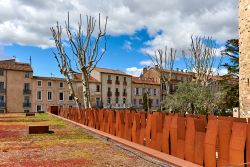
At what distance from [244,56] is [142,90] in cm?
7431

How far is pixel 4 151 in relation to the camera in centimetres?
930

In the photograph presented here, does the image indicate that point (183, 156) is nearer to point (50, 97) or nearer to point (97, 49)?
point (97, 49)

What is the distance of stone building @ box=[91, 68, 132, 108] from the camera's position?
7962 cm

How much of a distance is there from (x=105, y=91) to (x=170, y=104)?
48.4 m

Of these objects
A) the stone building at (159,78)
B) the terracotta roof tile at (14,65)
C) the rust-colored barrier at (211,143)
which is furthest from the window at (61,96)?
the rust-colored barrier at (211,143)

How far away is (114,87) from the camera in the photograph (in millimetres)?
82312

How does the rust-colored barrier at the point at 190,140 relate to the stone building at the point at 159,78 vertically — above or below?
below

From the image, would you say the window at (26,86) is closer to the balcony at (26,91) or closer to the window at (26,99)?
the balcony at (26,91)

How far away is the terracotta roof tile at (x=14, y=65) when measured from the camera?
67.7 metres

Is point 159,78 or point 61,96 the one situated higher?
point 159,78

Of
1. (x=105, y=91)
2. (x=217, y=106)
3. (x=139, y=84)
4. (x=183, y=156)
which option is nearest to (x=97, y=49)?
(x=217, y=106)

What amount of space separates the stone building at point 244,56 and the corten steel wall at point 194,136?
5.03 metres

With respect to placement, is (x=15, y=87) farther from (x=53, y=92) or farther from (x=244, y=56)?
(x=244, y=56)

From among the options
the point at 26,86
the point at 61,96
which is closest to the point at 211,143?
the point at 26,86
